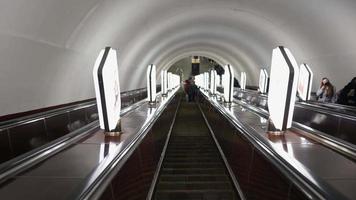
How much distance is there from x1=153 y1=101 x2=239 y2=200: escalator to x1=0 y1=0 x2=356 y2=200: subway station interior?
24 mm

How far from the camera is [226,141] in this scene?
718 cm

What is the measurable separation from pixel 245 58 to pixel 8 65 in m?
18.6

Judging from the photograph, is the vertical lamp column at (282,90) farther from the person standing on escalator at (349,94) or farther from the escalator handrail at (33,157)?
the person standing on escalator at (349,94)

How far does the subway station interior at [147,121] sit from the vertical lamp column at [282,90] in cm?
2

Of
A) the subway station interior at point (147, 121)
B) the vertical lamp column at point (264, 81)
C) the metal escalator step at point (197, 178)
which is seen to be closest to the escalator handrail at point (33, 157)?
the subway station interior at point (147, 121)

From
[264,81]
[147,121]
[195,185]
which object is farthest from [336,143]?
[264,81]

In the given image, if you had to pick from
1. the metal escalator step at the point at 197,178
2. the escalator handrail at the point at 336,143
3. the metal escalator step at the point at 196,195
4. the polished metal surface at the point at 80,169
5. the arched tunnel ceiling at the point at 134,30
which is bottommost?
the metal escalator step at the point at 197,178

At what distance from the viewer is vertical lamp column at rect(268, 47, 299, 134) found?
4.63 meters

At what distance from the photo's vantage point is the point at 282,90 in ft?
15.5

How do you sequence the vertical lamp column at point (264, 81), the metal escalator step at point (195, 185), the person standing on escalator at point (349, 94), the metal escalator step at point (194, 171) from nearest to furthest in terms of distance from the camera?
the metal escalator step at point (195, 185)
the metal escalator step at point (194, 171)
the person standing on escalator at point (349, 94)
the vertical lamp column at point (264, 81)

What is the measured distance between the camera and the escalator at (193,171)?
5.20 metres

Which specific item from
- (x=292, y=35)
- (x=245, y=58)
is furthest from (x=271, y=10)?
(x=245, y=58)

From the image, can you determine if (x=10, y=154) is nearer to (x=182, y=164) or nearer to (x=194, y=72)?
(x=182, y=164)

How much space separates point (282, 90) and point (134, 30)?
7.35 m
